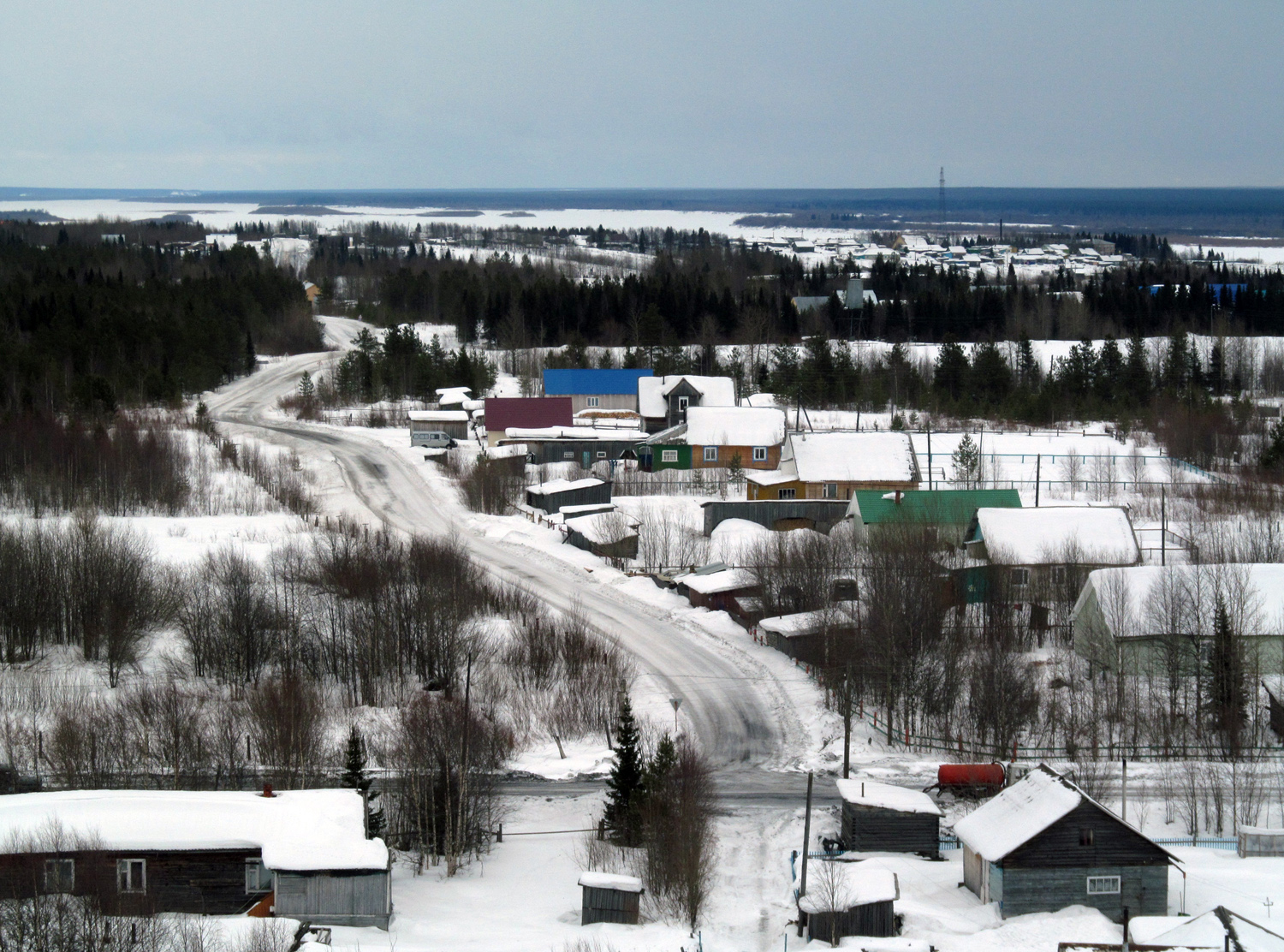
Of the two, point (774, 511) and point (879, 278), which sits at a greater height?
point (879, 278)

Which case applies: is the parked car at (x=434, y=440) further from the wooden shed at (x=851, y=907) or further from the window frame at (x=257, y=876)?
the wooden shed at (x=851, y=907)

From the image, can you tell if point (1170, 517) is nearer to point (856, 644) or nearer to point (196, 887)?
point (856, 644)

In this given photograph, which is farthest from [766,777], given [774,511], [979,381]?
[979,381]

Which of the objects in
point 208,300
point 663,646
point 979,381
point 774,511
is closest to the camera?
point 663,646

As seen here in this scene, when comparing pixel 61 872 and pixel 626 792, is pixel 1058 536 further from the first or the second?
pixel 61 872

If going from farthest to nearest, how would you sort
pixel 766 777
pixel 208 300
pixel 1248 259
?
pixel 1248 259 → pixel 208 300 → pixel 766 777

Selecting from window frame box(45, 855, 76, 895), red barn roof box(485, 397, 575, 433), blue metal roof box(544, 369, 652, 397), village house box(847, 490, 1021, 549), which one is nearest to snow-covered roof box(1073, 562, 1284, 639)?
village house box(847, 490, 1021, 549)

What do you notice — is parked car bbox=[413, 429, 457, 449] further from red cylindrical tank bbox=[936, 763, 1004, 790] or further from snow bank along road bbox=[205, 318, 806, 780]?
red cylindrical tank bbox=[936, 763, 1004, 790]
